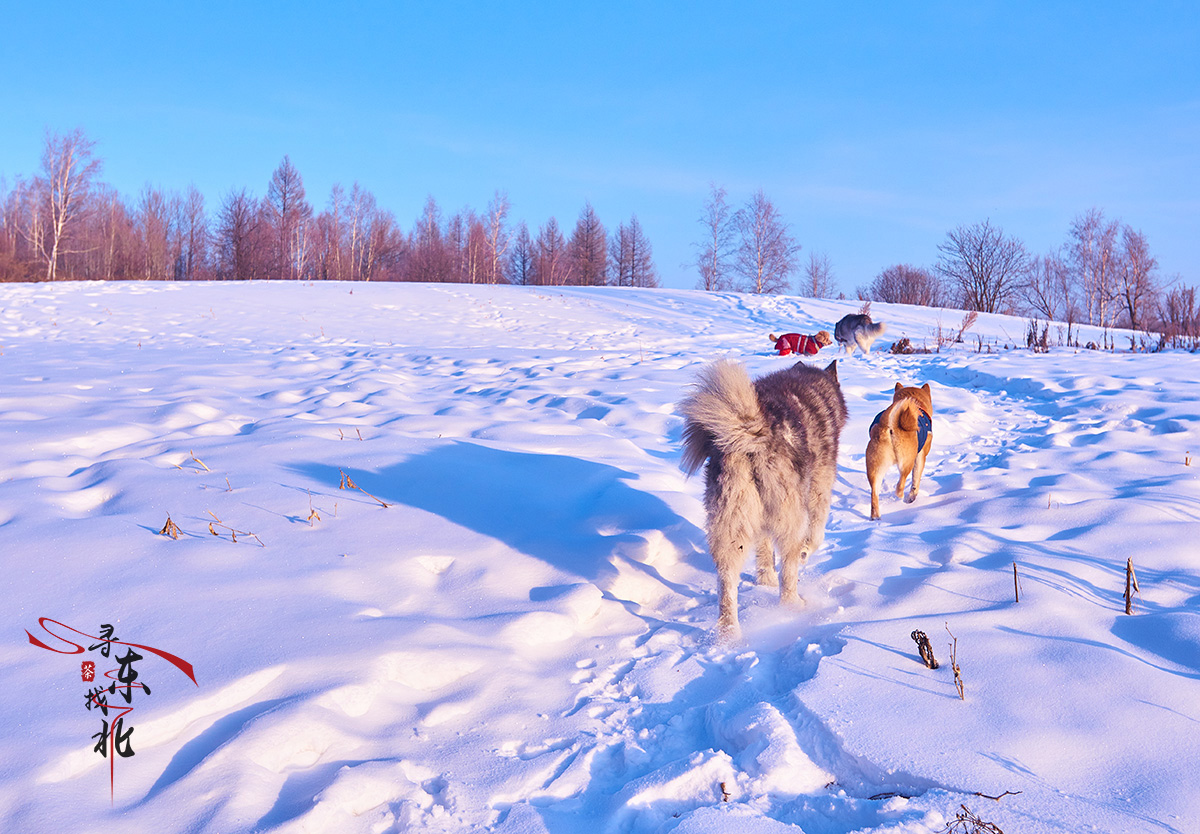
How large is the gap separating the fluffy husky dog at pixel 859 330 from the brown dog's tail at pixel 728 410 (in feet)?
35.6

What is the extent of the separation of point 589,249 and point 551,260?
3.71 metres

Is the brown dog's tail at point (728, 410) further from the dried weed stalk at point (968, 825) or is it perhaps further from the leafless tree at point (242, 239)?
the leafless tree at point (242, 239)

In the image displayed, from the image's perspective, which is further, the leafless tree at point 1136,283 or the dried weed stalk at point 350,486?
the leafless tree at point 1136,283

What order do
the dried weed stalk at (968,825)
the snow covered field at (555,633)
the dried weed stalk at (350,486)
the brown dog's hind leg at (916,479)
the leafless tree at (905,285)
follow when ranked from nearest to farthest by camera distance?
the dried weed stalk at (968,825) < the snow covered field at (555,633) < the dried weed stalk at (350,486) < the brown dog's hind leg at (916,479) < the leafless tree at (905,285)

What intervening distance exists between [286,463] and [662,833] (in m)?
3.74

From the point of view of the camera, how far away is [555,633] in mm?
2912

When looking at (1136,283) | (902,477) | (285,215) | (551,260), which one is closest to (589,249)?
(551,260)

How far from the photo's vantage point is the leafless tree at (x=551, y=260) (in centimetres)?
5219

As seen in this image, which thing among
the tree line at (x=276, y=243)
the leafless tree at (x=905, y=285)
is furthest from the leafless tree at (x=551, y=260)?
the leafless tree at (x=905, y=285)

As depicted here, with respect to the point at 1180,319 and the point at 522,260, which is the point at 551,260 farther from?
the point at 1180,319

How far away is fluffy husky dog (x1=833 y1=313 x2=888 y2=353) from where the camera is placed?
12875 millimetres

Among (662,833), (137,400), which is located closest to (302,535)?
(662,833)

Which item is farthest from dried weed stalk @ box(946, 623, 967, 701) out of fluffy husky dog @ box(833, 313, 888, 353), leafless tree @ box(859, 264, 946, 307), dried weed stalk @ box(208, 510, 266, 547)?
leafless tree @ box(859, 264, 946, 307)

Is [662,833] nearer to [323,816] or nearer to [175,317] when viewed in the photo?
[323,816]
